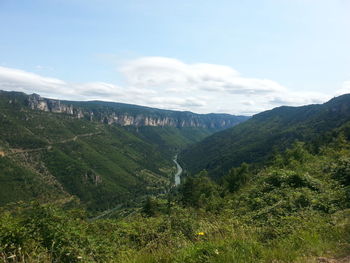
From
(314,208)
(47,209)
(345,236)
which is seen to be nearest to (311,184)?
(314,208)

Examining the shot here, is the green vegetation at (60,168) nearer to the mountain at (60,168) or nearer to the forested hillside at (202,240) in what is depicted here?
the mountain at (60,168)

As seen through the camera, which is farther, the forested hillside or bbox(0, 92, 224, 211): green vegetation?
bbox(0, 92, 224, 211): green vegetation

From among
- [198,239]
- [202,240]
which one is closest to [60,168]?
[198,239]

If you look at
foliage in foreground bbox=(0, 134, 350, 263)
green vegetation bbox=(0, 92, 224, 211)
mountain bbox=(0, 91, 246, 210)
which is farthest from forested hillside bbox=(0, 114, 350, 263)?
green vegetation bbox=(0, 92, 224, 211)

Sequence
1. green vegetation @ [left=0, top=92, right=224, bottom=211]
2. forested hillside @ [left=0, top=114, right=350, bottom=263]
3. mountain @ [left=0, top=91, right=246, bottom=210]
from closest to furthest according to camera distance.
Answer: forested hillside @ [left=0, top=114, right=350, bottom=263] < mountain @ [left=0, top=91, right=246, bottom=210] < green vegetation @ [left=0, top=92, right=224, bottom=211]

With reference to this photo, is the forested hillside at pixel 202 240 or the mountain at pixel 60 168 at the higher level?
the forested hillside at pixel 202 240

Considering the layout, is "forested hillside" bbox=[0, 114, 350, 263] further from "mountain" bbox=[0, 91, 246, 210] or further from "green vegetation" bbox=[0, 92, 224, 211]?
"green vegetation" bbox=[0, 92, 224, 211]

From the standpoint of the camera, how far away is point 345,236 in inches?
201

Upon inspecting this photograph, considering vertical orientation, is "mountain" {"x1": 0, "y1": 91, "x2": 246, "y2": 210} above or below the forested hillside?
below

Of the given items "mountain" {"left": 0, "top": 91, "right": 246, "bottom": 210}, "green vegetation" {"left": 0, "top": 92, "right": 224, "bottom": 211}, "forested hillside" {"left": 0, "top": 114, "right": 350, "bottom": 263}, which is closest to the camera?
"forested hillside" {"left": 0, "top": 114, "right": 350, "bottom": 263}

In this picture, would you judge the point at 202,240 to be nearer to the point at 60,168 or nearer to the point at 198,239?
the point at 198,239

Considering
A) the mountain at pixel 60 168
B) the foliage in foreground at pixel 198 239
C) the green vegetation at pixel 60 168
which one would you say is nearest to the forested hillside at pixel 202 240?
the foliage in foreground at pixel 198 239

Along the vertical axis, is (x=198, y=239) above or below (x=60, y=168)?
Answer: above

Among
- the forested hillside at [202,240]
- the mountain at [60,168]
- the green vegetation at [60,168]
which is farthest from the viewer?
the green vegetation at [60,168]
